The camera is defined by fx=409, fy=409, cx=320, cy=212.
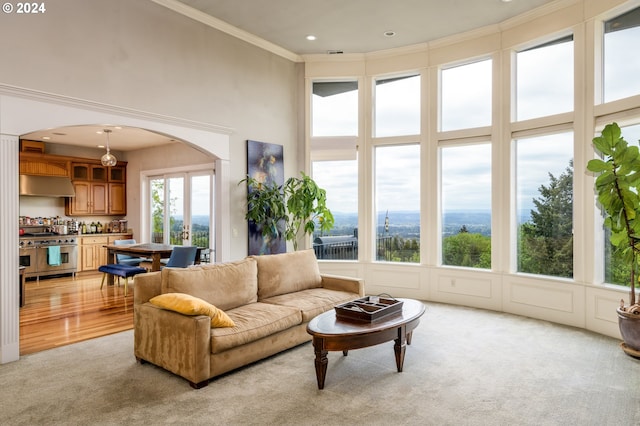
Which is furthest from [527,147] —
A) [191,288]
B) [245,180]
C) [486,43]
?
[191,288]

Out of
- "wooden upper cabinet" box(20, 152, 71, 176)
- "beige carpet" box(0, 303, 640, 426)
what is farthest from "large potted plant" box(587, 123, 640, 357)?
"wooden upper cabinet" box(20, 152, 71, 176)

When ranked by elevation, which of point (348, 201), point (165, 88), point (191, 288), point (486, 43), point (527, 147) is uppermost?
point (486, 43)

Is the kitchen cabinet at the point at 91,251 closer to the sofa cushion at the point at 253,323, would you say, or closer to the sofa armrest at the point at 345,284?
the sofa armrest at the point at 345,284

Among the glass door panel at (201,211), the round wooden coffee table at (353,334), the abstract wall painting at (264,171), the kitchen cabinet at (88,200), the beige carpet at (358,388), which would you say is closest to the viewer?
the beige carpet at (358,388)

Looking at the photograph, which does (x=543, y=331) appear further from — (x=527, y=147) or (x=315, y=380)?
(x=315, y=380)

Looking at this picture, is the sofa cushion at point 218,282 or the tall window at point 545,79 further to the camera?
the tall window at point 545,79

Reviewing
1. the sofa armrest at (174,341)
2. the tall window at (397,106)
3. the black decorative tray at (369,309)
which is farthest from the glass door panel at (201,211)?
the black decorative tray at (369,309)

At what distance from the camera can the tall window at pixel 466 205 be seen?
5746mm

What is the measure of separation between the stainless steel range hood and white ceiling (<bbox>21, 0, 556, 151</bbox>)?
12.3ft

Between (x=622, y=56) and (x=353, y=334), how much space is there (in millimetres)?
4174

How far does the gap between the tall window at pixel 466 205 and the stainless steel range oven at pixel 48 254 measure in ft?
24.5

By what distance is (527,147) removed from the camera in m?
5.33

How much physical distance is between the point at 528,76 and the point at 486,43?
0.76 meters

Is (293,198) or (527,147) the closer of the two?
(527,147)
